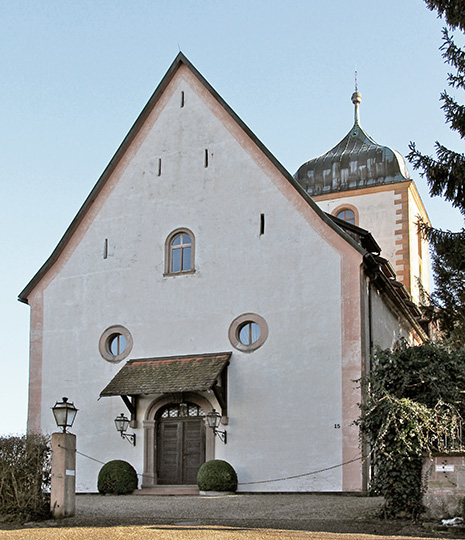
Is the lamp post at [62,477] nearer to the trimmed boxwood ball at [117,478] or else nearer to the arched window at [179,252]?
the trimmed boxwood ball at [117,478]

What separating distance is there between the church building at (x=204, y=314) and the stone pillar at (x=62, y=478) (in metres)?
6.48

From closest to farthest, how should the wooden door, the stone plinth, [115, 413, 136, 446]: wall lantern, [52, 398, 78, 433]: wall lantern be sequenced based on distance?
the stone plinth → [52, 398, 78, 433]: wall lantern → the wooden door → [115, 413, 136, 446]: wall lantern

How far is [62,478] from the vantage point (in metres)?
14.8

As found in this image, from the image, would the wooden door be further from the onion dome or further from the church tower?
the onion dome

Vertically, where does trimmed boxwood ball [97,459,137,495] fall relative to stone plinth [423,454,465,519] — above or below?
below

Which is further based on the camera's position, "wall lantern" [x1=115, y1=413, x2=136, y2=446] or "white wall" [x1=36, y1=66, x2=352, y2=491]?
"wall lantern" [x1=115, y1=413, x2=136, y2=446]

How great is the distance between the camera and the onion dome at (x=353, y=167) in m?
35.2

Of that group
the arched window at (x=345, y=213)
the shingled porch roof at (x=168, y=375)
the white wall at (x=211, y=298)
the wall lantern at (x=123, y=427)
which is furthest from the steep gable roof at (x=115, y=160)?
the arched window at (x=345, y=213)

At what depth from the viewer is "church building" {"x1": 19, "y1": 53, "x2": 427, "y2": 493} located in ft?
70.0

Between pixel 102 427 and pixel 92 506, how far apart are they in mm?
6204

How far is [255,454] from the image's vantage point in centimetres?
2162

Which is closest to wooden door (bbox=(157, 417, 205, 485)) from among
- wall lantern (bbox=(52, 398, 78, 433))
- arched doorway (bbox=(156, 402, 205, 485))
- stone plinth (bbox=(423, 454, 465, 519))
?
arched doorway (bbox=(156, 402, 205, 485))

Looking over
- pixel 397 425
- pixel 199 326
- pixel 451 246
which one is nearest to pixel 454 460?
pixel 397 425

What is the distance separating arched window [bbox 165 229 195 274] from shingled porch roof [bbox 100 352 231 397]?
2588 mm
